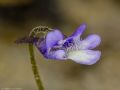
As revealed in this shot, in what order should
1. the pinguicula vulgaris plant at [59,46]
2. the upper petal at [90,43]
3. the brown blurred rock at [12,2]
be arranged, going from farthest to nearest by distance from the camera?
the brown blurred rock at [12,2]
the upper petal at [90,43]
the pinguicula vulgaris plant at [59,46]

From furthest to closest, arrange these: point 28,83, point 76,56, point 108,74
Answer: point 108,74
point 28,83
point 76,56

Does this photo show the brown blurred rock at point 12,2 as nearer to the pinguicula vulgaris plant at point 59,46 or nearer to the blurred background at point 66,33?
the blurred background at point 66,33

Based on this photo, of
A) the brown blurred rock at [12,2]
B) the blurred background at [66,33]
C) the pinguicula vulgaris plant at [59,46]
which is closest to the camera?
the pinguicula vulgaris plant at [59,46]

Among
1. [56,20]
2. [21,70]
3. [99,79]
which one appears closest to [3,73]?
[21,70]

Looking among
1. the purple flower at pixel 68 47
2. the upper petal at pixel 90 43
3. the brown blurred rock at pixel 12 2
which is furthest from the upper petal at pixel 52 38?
the brown blurred rock at pixel 12 2

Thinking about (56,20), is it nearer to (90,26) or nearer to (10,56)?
(90,26)

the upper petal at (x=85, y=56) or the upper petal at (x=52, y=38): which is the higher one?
the upper petal at (x=52, y=38)

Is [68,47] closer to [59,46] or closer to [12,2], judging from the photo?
[59,46]

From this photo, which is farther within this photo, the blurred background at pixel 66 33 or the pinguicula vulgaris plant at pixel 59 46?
the blurred background at pixel 66 33
